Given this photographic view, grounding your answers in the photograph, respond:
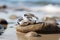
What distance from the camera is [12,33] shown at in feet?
16.3

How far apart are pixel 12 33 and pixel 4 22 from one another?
1.10 meters

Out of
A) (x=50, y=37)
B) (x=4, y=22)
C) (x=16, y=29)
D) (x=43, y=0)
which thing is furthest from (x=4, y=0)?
(x=50, y=37)

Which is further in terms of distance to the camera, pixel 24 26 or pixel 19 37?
pixel 24 26

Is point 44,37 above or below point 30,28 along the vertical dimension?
below

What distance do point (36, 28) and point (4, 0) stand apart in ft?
24.3

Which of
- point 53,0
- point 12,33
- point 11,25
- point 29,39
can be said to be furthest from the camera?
point 53,0

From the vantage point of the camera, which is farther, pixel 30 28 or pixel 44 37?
pixel 30 28

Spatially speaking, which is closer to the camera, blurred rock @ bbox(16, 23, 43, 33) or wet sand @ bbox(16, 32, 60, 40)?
wet sand @ bbox(16, 32, 60, 40)

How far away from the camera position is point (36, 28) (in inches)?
199

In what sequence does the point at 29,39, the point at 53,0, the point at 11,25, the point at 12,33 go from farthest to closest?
the point at 53,0 < the point at 11,25 < the point at 12,33 < the point at 29,39

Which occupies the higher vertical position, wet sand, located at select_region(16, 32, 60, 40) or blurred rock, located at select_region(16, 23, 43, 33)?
blurred rock, located at select_region(16, 23, 43, 33)

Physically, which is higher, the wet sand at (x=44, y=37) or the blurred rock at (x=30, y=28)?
the blurred rock at (x=30, y=28)

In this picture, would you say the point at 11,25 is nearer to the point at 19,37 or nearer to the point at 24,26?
the point at 24,26

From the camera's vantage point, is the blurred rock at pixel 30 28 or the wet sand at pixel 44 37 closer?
the wet sand at pixel 44 37
